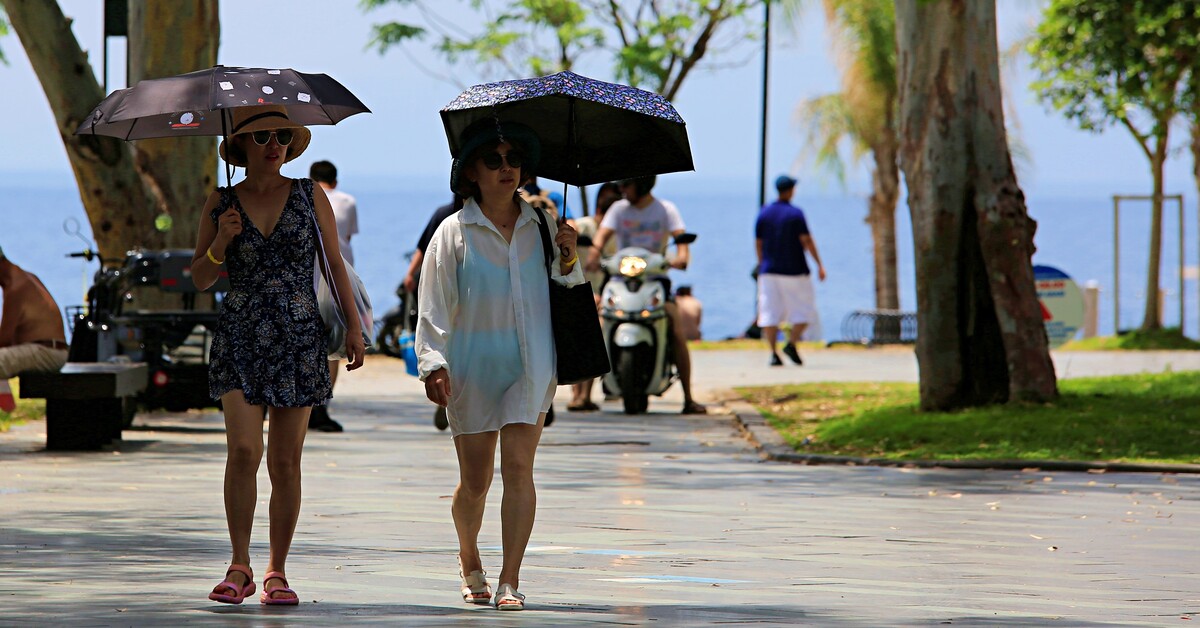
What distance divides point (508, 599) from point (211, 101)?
2097 millimetres

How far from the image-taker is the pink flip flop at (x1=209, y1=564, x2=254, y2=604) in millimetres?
6660

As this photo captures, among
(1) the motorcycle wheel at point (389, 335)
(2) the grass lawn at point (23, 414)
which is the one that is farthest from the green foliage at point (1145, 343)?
(2) the grass lawn at point (23, 414)

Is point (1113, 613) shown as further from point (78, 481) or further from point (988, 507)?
point (78, 481)

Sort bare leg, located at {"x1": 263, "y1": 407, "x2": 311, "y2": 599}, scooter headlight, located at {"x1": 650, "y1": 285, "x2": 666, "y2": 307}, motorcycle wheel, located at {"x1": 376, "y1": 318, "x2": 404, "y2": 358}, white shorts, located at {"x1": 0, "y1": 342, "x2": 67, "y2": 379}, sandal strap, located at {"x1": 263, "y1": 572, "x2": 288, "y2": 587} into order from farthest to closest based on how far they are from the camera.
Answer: motorcycle wheel, located at {"x1": 376, "y1": 318, "x2": 404, "y2": 358}
scooter headlight, located at {"x1": 650, "y1": 285, "x2": 666, "y2": 307}
white shorts, located at {"x1": 0, "y1": 342, "x2": 67, "y2": 379}
bare leg, located at {"x1": 263, "y1": 407, "x2": 311, "y2": 599}
sandal strap, located at {"x1": 263, "y1": 572, "x2": 288, "y2": 587}

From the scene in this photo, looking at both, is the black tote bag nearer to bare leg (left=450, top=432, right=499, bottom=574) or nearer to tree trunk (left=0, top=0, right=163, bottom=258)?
bare leg (left=450, top=432, right=499, bottom=574)

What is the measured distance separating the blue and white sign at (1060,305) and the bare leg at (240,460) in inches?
416

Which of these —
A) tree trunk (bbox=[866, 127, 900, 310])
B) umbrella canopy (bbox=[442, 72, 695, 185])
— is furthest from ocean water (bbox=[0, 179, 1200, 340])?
umbrella canopy (bbox=[442, 72, 695, 185])

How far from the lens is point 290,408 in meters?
7.00

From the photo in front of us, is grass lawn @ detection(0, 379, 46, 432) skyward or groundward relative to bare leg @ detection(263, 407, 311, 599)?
groundward

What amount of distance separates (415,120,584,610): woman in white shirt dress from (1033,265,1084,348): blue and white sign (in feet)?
33.1

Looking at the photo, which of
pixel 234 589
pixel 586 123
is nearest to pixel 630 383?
pixel 586 123

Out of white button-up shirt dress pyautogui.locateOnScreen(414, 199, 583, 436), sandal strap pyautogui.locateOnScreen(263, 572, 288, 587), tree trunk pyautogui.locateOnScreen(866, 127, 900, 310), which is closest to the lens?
sandal strap pyautogui.locateOnScreen(263, 572, 288, 587)

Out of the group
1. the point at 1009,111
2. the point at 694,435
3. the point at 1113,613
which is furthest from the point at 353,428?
the point at 1009,111

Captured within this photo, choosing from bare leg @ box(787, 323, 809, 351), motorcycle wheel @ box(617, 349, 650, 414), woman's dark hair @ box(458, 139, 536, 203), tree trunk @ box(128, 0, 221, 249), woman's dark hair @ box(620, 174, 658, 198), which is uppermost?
tree trunk @ box(128, 0, 221, 249)
